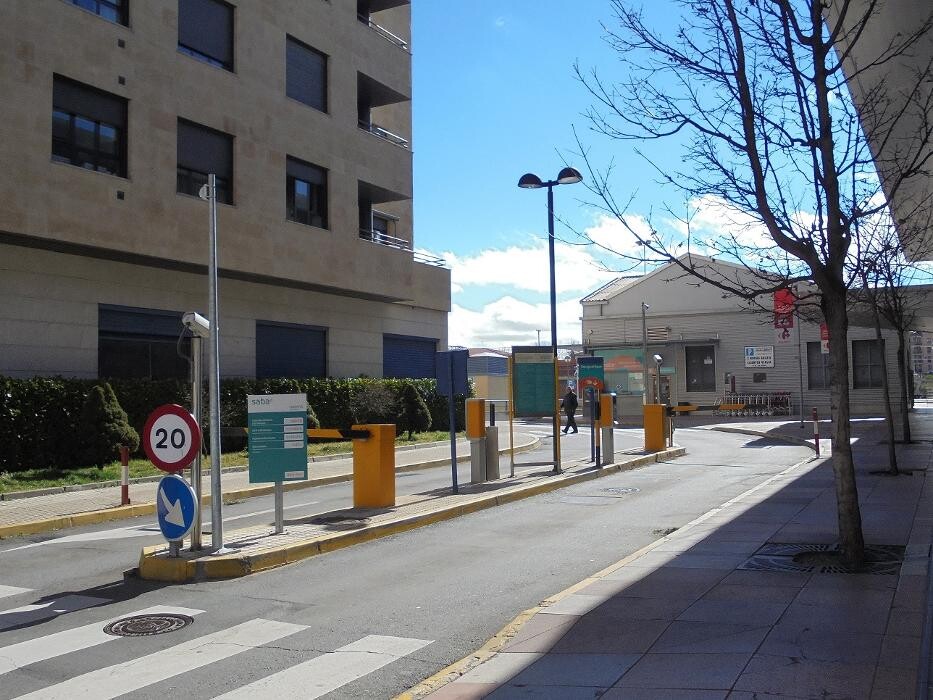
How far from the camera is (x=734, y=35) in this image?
8.59m

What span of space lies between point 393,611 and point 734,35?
6163 millimetres

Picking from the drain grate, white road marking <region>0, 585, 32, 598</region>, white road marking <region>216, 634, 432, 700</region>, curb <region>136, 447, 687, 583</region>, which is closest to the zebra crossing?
white road marking <region>216, 634, 432, 700</region>

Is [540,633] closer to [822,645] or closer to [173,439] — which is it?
[822,645]

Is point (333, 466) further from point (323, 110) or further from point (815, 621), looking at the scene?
point (815, 621)

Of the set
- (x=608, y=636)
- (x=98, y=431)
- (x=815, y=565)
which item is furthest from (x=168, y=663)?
(x=98, y=431)

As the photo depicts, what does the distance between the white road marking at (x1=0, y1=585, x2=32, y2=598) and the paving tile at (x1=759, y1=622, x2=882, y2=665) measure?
647 cm

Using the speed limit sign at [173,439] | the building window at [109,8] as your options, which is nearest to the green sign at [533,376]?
the speed limit sign at [173,439]

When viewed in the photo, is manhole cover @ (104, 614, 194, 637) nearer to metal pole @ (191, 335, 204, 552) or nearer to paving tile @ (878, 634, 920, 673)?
metal pole @ (191, 335, 204, 552)

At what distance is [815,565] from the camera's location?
26.8 ft

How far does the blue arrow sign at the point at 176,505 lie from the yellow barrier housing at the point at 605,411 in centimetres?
1185

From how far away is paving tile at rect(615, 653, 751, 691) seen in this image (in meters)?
5.00

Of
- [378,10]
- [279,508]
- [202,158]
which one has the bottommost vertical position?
[279,508]

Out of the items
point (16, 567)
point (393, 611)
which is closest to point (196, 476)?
point (16, 567)

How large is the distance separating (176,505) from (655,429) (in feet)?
51.4
